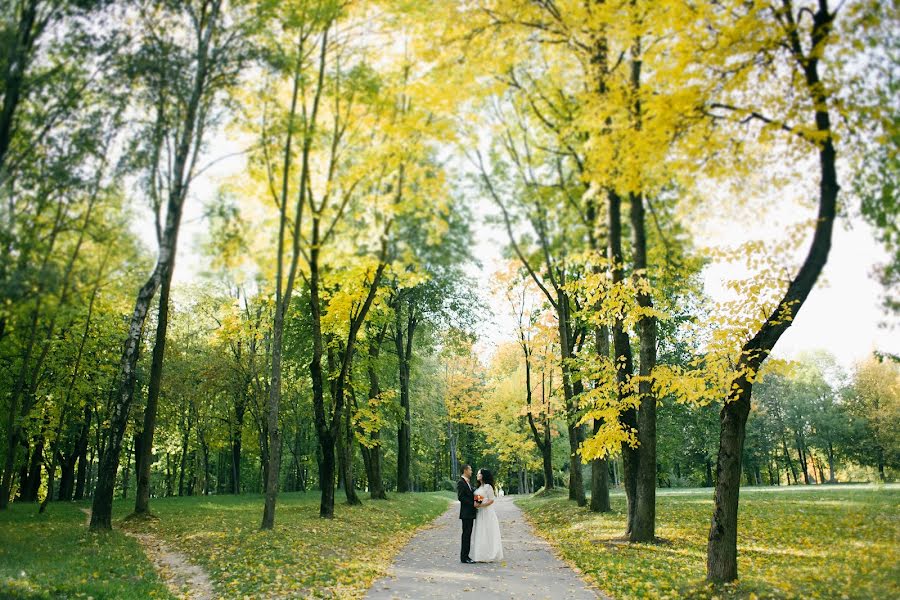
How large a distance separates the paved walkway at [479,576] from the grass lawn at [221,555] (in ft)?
1.67

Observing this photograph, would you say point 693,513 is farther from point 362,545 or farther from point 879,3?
point 879,3

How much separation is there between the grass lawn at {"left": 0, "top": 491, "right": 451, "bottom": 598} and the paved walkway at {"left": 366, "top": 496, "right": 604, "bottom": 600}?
1.67 feet

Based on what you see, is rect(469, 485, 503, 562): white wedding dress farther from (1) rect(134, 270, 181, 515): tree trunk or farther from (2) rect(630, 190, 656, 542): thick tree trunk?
(1) rect(134, 270, 181, 515): tree trunk

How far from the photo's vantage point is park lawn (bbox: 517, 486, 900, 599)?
6.93 metres

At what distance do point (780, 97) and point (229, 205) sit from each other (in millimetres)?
10654

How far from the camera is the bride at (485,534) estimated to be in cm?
1084

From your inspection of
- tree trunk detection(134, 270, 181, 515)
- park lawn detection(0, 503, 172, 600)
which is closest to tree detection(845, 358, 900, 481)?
park lawn detection(0, 503, 172, 600)

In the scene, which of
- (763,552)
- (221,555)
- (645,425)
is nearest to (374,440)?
(221,555)

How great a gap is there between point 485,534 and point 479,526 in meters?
0.19

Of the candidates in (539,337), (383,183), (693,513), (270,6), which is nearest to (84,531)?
(383,183)

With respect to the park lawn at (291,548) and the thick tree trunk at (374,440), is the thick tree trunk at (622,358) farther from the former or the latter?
the thick tree trunk at (374,440)

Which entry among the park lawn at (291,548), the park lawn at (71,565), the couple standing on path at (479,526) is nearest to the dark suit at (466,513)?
the couple standing on path at (479,526)

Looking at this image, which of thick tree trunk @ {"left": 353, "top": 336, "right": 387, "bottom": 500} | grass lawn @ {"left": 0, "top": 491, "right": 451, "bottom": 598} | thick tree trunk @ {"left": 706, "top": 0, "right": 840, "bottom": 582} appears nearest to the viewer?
thick tree trunk @ {"left": 706, "top": 0, "right": 840, "bottom": 582}

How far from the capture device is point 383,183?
49.1ft
